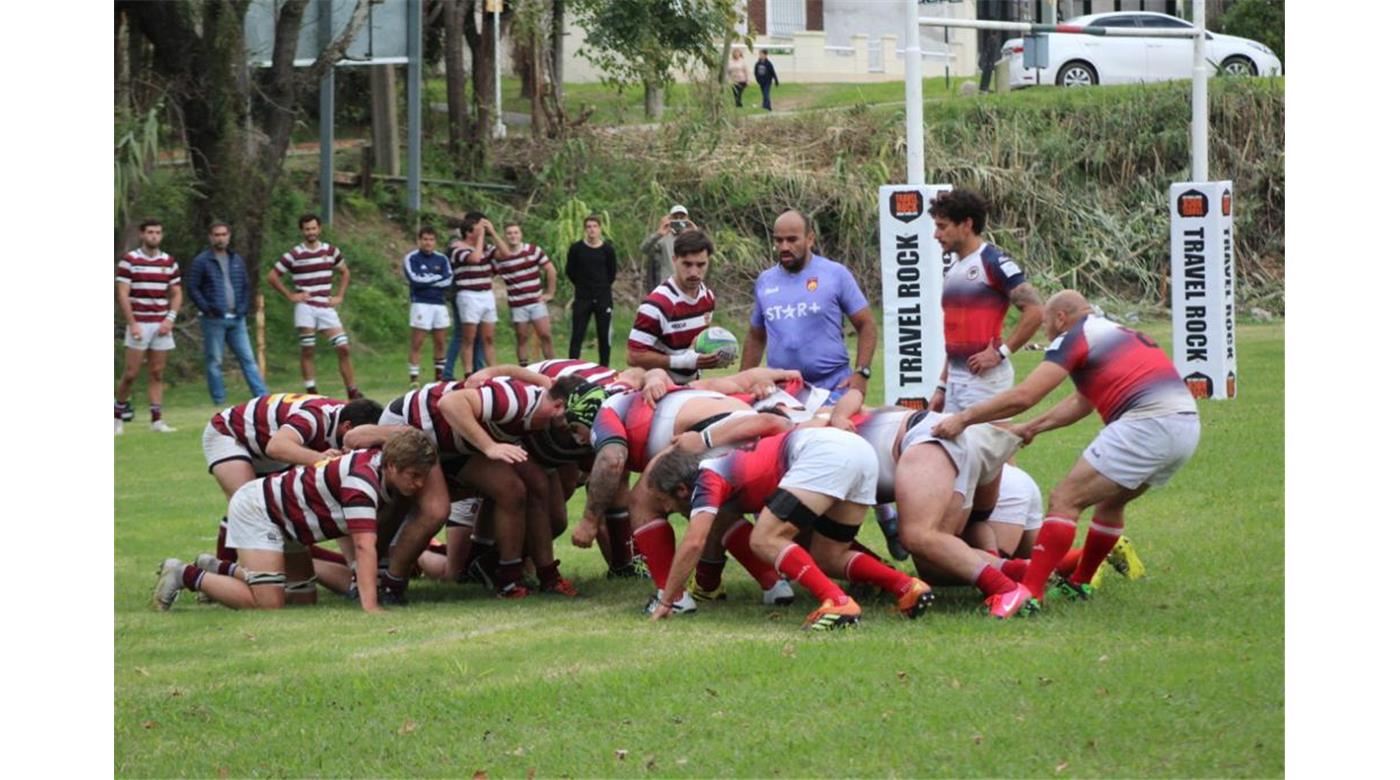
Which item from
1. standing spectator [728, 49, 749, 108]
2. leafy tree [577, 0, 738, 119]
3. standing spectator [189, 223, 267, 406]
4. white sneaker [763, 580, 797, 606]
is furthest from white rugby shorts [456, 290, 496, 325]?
standing spectator [728, 49, 749, 108]

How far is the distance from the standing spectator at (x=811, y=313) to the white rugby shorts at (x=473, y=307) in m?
10.4

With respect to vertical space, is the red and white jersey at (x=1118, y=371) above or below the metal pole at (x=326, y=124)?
below

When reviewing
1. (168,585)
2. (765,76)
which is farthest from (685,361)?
(765,76)

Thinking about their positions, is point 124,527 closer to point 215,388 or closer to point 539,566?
point 539,566

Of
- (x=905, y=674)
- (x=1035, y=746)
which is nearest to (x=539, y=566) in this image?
(x=905, y=674)

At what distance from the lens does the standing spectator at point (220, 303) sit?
65.5ft

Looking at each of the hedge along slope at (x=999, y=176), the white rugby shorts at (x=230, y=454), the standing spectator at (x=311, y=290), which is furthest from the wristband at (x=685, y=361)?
the hedge along slope at (x=999, y=176)

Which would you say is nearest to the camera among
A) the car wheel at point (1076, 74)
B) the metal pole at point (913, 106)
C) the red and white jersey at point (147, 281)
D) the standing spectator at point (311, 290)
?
the metal pole at point (913, 106)

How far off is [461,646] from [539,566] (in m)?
1.94

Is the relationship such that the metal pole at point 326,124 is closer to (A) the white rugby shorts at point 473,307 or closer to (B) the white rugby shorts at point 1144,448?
(A) the white rugby shorts at point 473,307

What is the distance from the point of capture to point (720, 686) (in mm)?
8172

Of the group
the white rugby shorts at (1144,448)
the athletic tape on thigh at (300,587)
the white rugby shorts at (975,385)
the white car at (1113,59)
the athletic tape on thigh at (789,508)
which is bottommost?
the athletic tape on thigh at (300,587)

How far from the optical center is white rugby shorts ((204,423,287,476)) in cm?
1195

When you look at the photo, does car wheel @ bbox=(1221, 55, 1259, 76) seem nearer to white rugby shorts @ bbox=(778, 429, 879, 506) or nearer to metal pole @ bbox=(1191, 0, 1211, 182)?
metal pole @ bbox=(1191, 0, 1211, 182)
